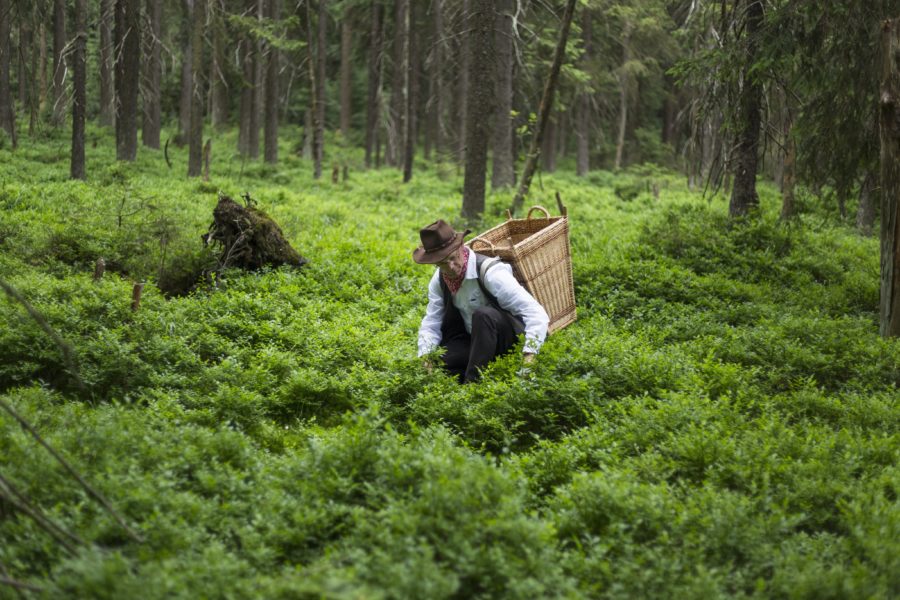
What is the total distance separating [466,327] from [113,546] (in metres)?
3.53

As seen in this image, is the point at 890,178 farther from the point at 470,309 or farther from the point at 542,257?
the point at 470,309

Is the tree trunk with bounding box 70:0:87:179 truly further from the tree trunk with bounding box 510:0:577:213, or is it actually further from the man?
the man

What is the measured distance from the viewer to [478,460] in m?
4.21

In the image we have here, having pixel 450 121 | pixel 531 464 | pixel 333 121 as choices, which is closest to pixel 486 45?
pixel 531 464

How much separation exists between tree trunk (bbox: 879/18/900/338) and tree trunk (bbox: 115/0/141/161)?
634 inches

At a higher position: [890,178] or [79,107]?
[79,107]

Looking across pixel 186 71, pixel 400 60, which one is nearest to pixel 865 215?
pixel 400 60

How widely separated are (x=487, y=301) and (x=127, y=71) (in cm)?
1618

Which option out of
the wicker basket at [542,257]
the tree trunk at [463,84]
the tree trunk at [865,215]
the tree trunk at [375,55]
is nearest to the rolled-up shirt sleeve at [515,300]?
the wicker basket at [542,257]

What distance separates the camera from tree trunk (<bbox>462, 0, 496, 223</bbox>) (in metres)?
13.0

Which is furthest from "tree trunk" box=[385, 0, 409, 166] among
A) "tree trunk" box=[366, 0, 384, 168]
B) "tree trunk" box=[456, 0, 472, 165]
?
"tree trunk" box=[456, 0, 472, 165]

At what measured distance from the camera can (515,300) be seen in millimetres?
6066

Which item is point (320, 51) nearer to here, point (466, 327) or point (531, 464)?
point (466, 327)

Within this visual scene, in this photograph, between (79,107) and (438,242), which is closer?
(438,242)
